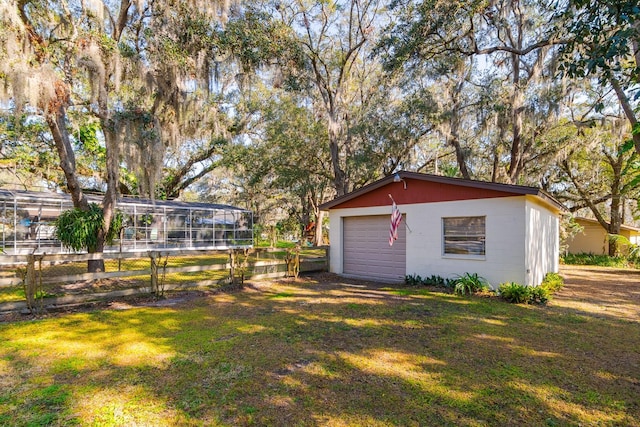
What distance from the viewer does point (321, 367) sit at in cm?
375

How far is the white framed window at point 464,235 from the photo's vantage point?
8234mm

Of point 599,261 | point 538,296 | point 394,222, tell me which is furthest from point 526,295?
point 599,261

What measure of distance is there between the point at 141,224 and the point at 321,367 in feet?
50.8

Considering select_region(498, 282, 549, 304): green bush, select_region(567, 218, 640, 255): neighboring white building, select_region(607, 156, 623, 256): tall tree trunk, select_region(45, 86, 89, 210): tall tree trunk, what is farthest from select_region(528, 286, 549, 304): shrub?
select_region(567, 218, 640, 255): neighboring white building

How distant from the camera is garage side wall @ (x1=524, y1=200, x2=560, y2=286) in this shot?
25.4 ft

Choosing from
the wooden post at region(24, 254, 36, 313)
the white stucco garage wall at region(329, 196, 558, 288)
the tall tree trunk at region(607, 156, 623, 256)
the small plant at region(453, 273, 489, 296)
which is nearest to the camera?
the wooden post at region(24, 254, 36, 313)

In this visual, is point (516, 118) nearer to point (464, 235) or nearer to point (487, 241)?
point (464, 235)

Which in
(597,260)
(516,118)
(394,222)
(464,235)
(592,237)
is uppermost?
(516,118)

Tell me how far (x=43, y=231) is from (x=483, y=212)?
53.7ft

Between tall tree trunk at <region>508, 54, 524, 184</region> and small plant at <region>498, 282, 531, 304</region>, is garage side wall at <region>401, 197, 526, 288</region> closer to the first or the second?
small plant at <region>498, 282, 531, 304</region>

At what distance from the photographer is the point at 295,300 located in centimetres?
716

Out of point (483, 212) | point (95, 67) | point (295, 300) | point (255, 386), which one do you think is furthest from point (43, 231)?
point (483, 212)

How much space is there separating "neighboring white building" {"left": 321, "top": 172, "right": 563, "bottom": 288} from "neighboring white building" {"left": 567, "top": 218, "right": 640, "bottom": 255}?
1111 centimetres

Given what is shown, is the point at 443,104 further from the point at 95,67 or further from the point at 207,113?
the point at 95,67
